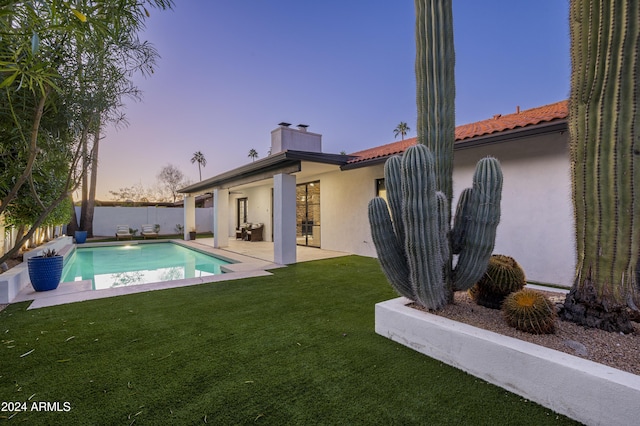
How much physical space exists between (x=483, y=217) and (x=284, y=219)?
21.6 feet

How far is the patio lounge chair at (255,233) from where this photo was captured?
17.2 m

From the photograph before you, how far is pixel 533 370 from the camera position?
249cm

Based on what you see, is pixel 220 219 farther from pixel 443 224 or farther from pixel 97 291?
pixel 443 224

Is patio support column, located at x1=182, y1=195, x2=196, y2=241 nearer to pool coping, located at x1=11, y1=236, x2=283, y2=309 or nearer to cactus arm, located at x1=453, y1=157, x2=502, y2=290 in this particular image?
pool coping, located at x1=11, y1=236, x2=283, y2=309

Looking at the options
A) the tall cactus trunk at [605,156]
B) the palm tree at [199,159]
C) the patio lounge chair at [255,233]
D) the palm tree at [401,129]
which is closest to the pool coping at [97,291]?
the tall cactus trunk at [605,156]

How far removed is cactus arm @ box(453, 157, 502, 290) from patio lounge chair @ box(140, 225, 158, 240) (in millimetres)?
21303

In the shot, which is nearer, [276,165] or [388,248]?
[388,248]

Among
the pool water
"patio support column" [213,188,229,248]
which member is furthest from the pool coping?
"patio support column" [213,188,229,248]

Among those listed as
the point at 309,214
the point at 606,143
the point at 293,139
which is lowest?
the point at 309,214

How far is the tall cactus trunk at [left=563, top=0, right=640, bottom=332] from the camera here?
106 inches

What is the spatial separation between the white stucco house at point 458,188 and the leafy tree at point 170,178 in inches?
1082

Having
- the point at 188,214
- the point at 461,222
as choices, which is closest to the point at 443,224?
the point at 461,222

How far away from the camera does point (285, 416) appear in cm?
231

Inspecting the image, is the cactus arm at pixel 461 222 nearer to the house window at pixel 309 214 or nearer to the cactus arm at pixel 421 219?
the cactus arm at pixel 421 219
